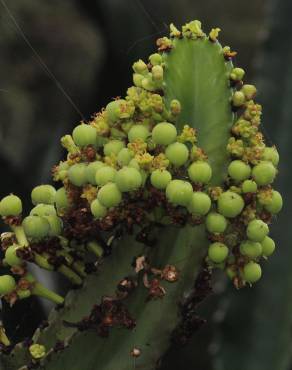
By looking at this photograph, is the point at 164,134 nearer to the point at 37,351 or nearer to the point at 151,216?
the point at 151,216

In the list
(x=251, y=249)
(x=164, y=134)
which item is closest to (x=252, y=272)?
(x=251, y=249)

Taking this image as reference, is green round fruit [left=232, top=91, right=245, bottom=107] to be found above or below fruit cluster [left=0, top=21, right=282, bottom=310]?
above

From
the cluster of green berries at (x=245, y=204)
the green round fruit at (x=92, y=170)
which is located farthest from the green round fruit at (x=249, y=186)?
the green round fruit at (x=92, y=170)

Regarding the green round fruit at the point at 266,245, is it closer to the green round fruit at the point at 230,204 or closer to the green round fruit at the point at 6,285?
the green round fruit at the point at 230,204

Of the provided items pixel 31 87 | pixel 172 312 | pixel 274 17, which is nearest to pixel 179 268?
pixel 172 312

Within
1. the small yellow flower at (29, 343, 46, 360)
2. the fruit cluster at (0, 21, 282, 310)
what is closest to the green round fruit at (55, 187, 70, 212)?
the fruit cluster at (0, 21, 282, 310)

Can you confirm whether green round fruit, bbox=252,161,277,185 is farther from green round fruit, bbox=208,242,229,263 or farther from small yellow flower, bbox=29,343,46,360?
small yellow flower, bbox=29,343,46,360
